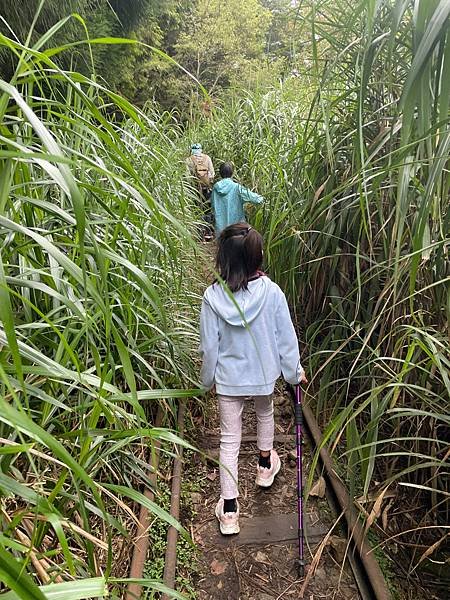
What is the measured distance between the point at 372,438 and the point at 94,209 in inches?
70.0

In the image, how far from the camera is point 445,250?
2031 millimetres

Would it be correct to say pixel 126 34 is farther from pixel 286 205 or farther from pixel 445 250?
pixel 445 250

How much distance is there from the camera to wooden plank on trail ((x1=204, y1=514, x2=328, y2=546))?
8.38 ft

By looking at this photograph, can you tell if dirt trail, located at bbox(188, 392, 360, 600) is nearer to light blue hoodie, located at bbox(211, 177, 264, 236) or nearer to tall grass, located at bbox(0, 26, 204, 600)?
tall grass, located at bbox(0, 26, 204, 600)

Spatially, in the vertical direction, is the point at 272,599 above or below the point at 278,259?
below

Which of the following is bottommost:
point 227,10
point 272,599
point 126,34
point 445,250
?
point 272,599

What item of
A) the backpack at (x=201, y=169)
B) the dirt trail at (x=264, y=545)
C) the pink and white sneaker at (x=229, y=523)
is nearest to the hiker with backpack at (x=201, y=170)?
the backpack at (x=201, y=169)

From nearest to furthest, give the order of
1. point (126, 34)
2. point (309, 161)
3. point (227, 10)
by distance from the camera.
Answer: point (309, 161) → point (126, 34) → point (227, 10)

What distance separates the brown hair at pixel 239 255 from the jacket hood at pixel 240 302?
0.05 metres

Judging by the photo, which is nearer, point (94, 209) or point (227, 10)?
point (94, 209)

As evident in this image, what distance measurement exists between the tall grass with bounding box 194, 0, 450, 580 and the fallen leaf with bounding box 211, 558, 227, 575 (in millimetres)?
803

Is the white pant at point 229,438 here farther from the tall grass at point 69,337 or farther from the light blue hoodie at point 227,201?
the light blue hoodie at point 227,201

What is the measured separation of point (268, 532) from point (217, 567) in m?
0.35

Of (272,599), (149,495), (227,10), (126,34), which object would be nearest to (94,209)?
(149,495)
